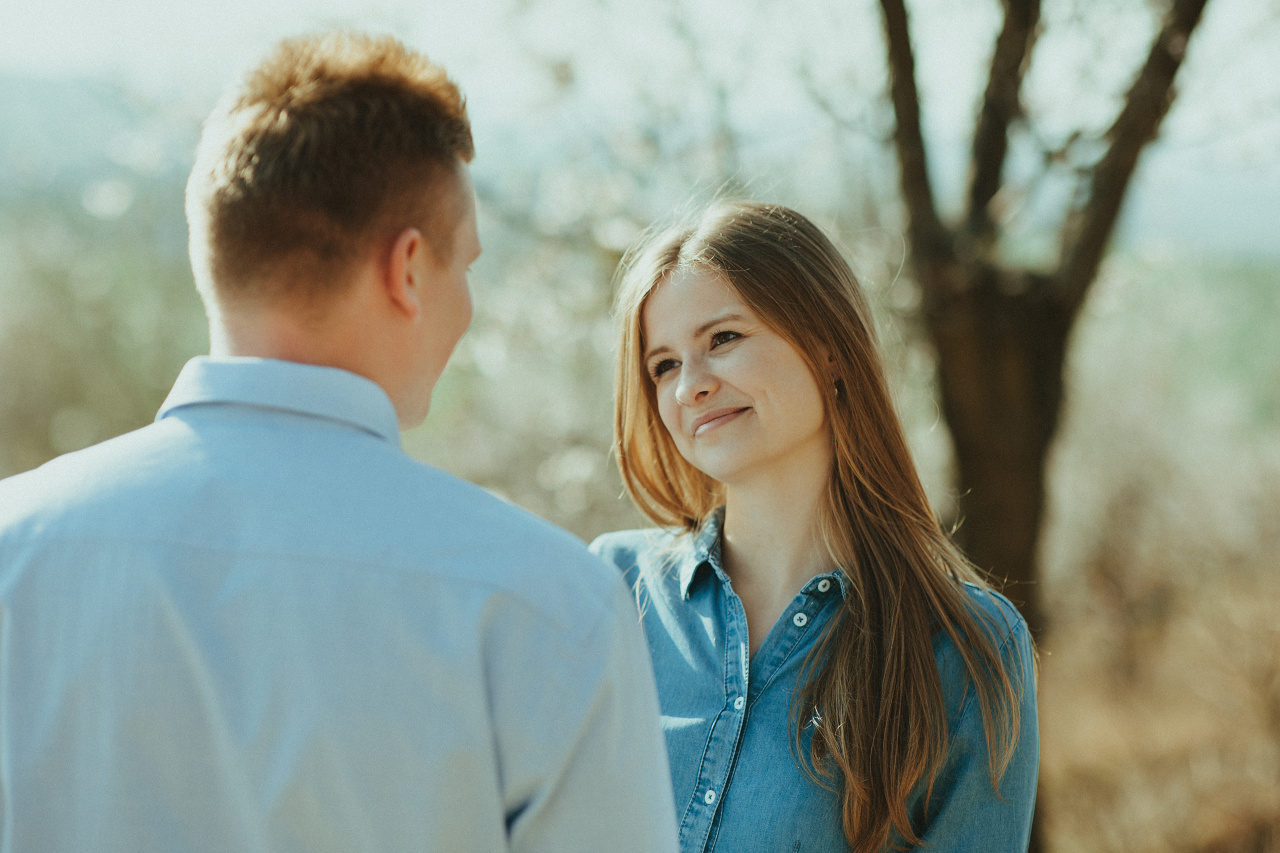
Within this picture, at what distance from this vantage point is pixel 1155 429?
673 cm

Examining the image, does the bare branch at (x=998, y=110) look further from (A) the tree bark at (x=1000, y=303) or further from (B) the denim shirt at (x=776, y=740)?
(B) the denim shirt at (x=776, y=740)

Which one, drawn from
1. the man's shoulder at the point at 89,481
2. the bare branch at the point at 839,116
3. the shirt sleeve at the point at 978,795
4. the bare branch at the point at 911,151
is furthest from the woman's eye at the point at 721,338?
the bare branch at the point at 839,116

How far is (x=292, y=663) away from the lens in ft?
2.87

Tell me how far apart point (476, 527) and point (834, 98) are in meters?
3.14

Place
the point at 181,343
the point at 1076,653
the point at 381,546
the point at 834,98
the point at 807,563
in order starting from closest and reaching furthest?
the point at 381,546
the point at 807,563
the point at 834,98
the point at 1076,653
the point at 181,343

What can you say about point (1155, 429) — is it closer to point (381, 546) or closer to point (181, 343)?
point (381, 546)

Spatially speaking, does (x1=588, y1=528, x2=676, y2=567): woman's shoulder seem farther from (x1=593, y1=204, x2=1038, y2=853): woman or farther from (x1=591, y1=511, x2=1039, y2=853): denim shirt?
(x1=591, y1=511, x2=1039, y2=853): denim shirt

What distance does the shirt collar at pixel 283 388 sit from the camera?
96 cm

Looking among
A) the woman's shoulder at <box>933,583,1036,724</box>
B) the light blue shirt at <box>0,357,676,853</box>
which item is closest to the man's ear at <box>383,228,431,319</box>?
the light blue shirt at <box>0,357,676,853</box>

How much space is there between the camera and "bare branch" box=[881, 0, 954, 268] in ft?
9.96

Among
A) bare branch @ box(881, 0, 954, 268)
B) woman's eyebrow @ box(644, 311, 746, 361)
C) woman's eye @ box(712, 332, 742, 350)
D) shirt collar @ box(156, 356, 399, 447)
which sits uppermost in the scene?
bare branch @ box(881, 0, 954, 268)

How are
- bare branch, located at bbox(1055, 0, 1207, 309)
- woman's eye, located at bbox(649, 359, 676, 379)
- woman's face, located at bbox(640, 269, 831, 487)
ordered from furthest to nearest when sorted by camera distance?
1. bare branch, located at bbox(1055, 0, 1207, 309)
2. woman's eye, located at bbox(649, 359, 676, 379)
3. woman's face, located at bbox(640, 269, 831, 487)

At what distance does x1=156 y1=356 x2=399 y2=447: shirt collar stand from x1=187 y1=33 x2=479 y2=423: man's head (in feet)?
0.10

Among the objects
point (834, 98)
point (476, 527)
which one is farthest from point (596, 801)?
point (834, 98)
